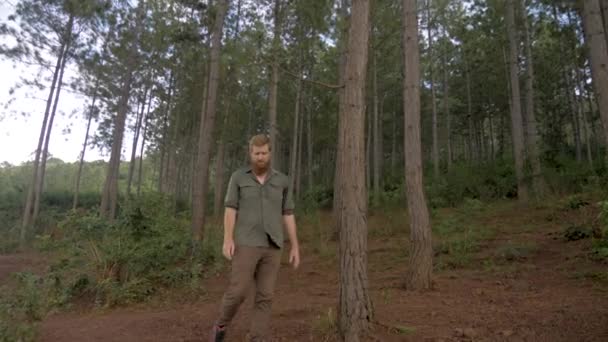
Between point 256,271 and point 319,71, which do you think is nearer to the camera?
point 256,271

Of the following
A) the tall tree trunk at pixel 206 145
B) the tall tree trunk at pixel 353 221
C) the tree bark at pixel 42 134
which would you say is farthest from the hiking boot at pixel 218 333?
the tree bark at pixel 42 134

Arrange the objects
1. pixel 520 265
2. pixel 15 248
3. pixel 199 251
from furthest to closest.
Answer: pixel 15 248, pixel 199 251, pixel 520 265

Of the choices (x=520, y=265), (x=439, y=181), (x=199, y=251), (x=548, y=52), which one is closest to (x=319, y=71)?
(x=439, y=181)

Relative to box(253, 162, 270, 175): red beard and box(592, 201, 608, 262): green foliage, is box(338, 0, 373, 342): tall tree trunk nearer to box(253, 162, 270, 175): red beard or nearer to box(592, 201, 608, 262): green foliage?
box(253, 162, 270, 175): red beard

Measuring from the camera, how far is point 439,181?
51.2 feet

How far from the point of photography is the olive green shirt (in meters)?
2.96

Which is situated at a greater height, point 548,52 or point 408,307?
point 548,52

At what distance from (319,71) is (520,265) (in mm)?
12958

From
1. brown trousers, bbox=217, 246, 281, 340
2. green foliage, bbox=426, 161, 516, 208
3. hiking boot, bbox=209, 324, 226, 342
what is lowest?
hiking boot, bbox=209, 324, 226, 342

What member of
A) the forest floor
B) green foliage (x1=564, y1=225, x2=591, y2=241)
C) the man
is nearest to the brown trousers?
the man

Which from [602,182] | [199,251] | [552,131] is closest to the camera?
[199,251]

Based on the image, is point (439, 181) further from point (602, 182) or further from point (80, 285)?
point (80, 285)

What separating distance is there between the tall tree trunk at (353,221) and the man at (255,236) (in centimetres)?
40

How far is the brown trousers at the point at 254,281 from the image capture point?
2891mm
